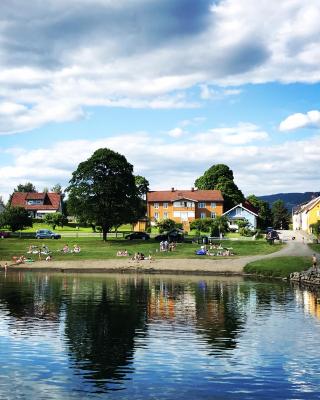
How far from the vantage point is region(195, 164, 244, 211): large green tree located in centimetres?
16175

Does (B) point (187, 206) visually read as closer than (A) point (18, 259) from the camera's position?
No

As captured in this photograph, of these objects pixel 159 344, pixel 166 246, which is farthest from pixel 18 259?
pixel 159 344

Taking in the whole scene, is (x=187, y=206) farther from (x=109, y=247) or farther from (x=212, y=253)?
(x=212, y=253)

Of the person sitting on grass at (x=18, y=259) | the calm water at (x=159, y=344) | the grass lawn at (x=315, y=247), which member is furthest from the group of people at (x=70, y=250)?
the grass lawn at (x=315, y=247)

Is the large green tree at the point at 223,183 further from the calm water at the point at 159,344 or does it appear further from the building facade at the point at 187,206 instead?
the calm water at the point at 159,344

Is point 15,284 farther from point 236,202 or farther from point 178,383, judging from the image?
point 236,202

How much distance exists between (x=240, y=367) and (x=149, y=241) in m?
74.8

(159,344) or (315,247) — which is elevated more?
(315,247)

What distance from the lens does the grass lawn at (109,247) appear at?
89062mm

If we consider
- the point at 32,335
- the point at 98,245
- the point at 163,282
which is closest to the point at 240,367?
the point at 32,335

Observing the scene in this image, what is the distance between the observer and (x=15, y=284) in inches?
2638

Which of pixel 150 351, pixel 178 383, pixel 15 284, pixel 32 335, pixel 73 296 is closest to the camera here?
pixel 178 383

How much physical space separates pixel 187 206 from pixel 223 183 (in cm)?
1833

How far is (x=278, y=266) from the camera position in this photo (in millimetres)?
75312
